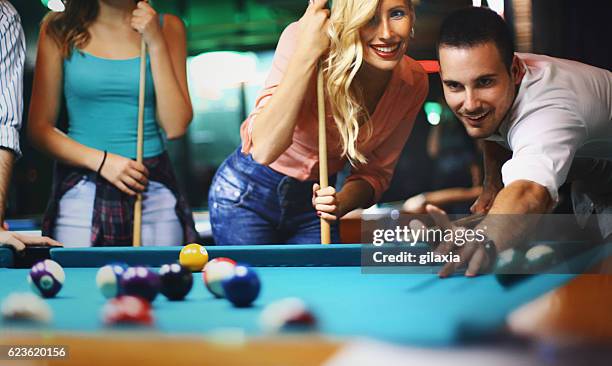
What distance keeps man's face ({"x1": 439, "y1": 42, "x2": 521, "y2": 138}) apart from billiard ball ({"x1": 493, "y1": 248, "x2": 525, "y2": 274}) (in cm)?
106

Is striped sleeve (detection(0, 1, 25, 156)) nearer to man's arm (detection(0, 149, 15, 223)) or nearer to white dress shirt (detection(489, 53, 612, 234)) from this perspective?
man's arm (detection(0, 149, 15, 223))

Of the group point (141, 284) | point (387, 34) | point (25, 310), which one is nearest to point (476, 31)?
point (387, 34)

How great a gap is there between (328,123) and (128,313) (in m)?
1.91

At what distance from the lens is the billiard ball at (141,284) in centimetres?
185

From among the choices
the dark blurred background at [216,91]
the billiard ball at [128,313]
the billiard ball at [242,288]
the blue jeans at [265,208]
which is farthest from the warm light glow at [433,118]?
the billiard ball at [128,313]

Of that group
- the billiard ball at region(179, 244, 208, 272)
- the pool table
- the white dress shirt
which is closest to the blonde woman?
the white dress shirt

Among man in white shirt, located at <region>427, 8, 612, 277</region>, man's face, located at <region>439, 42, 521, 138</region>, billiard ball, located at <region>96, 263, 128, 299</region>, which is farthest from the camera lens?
man's face, located at <region>439, 42, 521, 138</region>

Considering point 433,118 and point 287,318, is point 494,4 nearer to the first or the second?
point 433,118

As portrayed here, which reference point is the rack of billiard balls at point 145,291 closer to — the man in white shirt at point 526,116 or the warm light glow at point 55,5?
the man in white shirt at point 526,116

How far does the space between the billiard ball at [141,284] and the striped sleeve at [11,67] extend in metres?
2.13

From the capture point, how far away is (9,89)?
146 inches

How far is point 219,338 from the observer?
4.83 feet

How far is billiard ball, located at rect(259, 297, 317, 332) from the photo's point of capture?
5.02ft

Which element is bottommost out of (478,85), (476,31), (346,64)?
(478,85)
